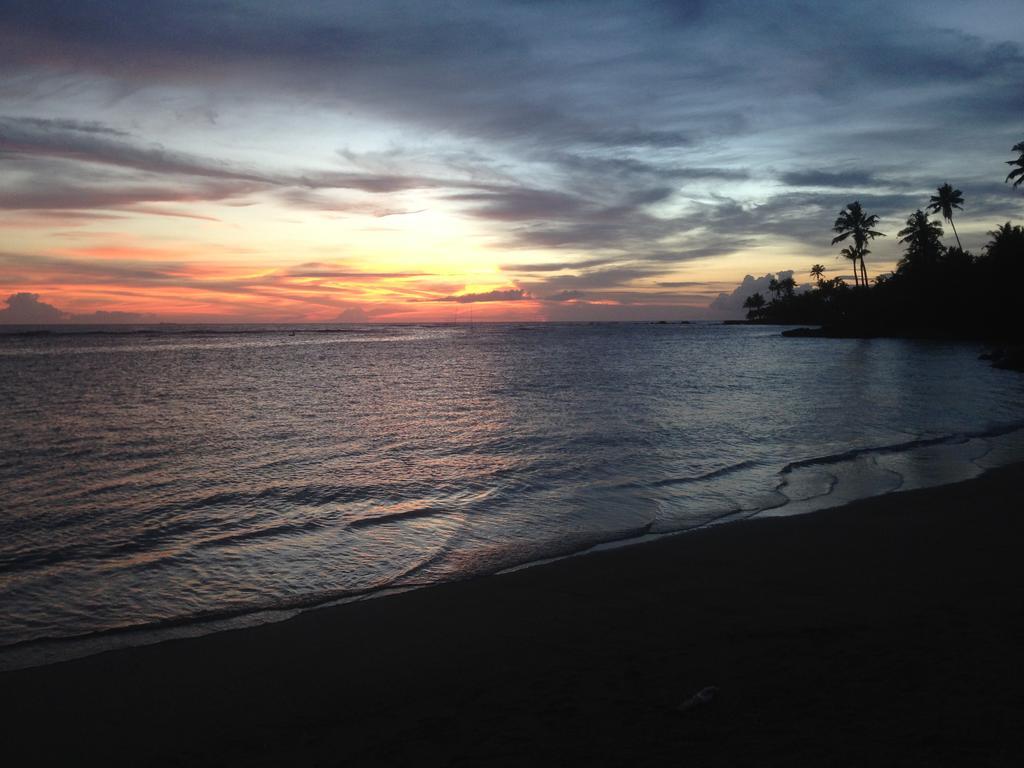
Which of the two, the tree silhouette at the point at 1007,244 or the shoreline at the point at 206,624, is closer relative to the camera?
the shoreline at the point at 206,624

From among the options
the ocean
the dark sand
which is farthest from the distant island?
the dark sand

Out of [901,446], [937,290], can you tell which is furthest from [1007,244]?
[901,446]

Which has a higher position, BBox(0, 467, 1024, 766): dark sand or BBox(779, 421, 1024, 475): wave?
BBox(0, 467, 1024, 766): dark sand

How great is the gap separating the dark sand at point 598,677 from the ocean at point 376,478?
37.1 inches

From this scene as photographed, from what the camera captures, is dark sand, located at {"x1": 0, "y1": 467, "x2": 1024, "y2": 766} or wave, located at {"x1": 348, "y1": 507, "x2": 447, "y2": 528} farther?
wave, located at {"x1": 348, "y1": 507, "x2": 447, "y2": 528}

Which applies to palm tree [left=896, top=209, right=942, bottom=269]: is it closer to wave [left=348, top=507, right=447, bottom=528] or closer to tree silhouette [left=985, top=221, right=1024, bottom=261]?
tree silhouette [left=985, top=221, right=1024, bottom=261]

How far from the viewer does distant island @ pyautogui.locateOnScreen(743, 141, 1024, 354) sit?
187 ft

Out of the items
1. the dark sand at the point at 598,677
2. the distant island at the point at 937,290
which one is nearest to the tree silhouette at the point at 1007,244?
the distant island at the point at 937,290

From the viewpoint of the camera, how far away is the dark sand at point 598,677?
12.3ft

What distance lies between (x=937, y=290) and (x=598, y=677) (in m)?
84.6

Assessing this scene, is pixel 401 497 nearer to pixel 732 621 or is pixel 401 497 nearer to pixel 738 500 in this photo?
pixel 738 500

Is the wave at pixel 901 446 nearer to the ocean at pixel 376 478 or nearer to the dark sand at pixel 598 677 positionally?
the ocean at pixel 376 478

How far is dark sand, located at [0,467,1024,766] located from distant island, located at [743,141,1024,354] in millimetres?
59048

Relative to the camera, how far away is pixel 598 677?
4641 millimetres
